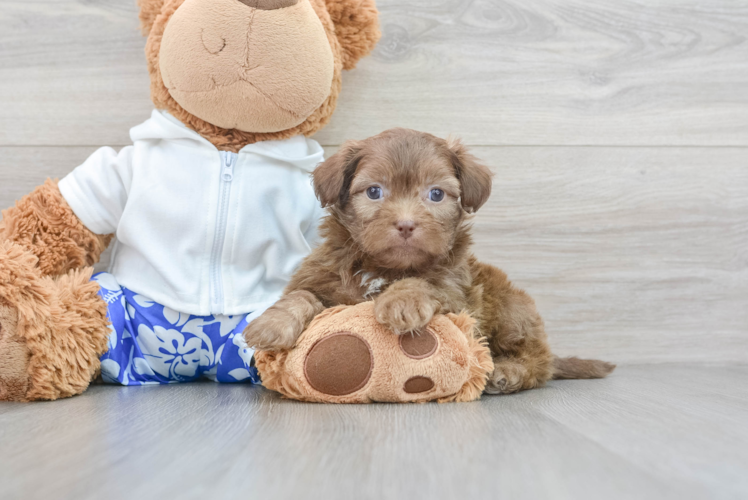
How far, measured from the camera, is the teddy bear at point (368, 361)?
1.42 meters

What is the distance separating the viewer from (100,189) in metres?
1.88

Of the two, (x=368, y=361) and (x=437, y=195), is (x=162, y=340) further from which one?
(x=437, y=195)

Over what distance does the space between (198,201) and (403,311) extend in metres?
0.84

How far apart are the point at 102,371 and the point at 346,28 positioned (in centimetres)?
135

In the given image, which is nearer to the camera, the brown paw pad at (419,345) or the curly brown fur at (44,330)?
the brown paw pad at (419,345)

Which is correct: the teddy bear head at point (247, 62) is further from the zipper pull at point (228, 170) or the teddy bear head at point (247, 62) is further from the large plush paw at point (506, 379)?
the large plush paw at point (506, 379)

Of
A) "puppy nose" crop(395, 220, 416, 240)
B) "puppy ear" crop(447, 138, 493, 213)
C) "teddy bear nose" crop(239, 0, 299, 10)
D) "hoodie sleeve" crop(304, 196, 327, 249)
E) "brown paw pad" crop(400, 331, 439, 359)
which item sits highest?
"teddy bear nose" crop(239, 0, 299, 10)

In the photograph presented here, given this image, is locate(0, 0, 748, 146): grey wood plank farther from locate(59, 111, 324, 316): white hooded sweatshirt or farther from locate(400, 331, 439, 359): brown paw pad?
locate(400, 331, 439, 359): brown paw pad

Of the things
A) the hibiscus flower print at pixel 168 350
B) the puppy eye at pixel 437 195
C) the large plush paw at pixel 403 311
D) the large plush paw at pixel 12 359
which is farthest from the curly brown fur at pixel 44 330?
the puppy eye at pixel 437 195

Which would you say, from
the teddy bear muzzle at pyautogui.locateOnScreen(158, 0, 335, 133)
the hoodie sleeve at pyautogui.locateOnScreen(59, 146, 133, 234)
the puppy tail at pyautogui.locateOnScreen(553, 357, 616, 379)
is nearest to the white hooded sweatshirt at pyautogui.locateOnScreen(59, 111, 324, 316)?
the hoodie sleeve at pyautogui.locateOnScreen(59, 146, 133, 234)

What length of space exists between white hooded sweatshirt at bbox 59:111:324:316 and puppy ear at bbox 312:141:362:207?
0.33 metres

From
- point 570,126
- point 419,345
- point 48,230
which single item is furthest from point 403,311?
point 570,126

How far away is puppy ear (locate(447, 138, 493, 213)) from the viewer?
1595mm

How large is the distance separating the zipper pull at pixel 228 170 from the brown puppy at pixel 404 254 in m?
0.39
